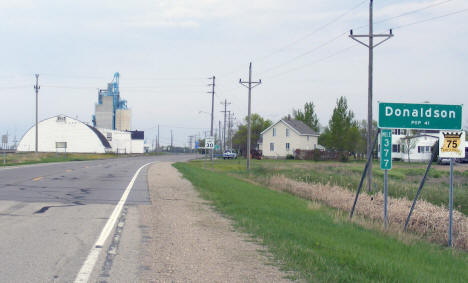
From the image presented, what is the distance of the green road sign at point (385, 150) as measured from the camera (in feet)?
44.9

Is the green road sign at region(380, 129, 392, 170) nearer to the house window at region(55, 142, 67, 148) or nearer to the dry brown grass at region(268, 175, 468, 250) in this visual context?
the dry brown grass at region(268, 175, 468, 250)

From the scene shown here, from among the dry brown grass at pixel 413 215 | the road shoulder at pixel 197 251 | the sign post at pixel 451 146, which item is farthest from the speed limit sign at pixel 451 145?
the road shoulder at pixel 197 251

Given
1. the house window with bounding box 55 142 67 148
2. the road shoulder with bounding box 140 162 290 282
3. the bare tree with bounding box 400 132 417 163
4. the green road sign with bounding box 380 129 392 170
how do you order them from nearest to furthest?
the road shoulder with bounding box 140 162 290 282 < the green road sign with bounding box 380 129 392 170 < the bare tree with bounding box 400 132 417 163 < the house window with bounding box 55 142 67 148

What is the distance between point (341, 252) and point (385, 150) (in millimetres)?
5937

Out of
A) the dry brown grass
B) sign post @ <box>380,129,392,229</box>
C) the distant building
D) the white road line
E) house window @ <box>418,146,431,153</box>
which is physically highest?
the distant building

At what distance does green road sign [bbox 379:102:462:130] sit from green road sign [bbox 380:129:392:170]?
1.27m

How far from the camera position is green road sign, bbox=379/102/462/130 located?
40.3 feet

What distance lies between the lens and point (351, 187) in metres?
29.5

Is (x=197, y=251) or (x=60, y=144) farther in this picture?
(x=60, y=144)

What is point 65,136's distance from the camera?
99688mm

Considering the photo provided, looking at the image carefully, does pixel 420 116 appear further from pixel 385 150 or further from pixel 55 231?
pixel 55 231

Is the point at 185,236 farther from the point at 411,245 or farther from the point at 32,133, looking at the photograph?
the point at 32,133

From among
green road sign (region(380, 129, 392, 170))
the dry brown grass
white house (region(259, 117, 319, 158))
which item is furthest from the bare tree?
green road sign (region(380, 129, 392, 170))

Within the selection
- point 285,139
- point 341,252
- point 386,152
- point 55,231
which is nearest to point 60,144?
point 285,139
